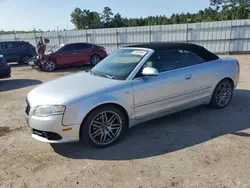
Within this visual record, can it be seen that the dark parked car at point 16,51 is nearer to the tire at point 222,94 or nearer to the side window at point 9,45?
the side window at point 9,45

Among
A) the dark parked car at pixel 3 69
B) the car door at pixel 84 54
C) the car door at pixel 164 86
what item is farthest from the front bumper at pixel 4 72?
the car door at pixel 164 86

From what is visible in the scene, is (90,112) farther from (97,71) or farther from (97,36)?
(97,36)

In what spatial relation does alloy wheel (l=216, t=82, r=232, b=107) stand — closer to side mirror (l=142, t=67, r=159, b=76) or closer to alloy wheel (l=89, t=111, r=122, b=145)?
side mirror (l=142, t=67, r=159, b=76)

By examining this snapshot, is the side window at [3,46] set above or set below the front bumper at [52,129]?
above

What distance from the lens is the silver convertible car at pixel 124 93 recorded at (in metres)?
3.21

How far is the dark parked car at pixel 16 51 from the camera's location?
1367 cm

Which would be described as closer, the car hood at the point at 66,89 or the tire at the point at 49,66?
the car hood at the point at 66,89

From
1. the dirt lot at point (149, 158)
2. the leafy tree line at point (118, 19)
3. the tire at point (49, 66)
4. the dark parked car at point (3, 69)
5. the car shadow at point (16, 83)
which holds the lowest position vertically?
the car shadow at point (16, 83)

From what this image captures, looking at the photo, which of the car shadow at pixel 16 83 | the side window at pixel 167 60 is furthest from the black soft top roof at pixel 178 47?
the car shadow at pixel 16 83

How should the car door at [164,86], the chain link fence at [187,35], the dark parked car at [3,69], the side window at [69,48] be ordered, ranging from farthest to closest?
the chain link fence at [187,35], the side window at [69,48], the dark parked car at [3,69], the car door at [164,86]

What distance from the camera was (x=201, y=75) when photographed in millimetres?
4367

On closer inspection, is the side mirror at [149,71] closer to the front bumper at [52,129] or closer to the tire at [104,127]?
the tire at [104,127]

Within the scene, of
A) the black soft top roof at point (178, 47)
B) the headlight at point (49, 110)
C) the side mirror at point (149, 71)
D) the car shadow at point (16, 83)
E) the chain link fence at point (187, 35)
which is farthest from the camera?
the chain link fence at point (187, 35)

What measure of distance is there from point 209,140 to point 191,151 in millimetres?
487
